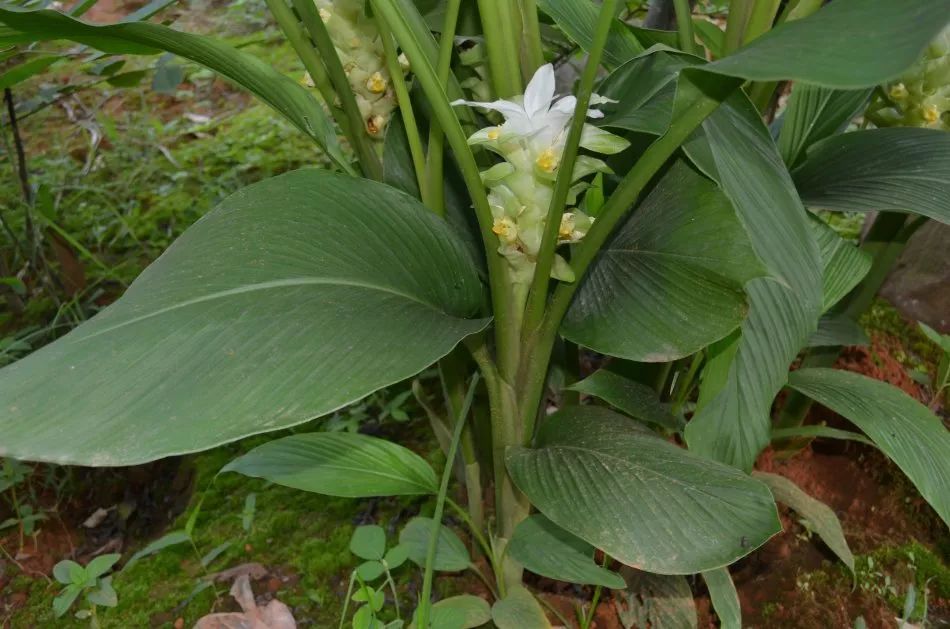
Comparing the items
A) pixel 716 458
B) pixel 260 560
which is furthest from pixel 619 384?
pixel 260 560

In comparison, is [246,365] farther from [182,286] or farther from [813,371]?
[813,371]

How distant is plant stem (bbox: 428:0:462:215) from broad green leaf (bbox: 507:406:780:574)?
0.97 ft

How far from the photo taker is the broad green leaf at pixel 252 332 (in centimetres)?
45

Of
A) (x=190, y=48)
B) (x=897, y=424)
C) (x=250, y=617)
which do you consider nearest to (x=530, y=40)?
(x=190, y=48)

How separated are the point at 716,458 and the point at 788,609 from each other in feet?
1.33

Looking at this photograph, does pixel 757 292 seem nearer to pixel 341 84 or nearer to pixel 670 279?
→ pixel 670 279

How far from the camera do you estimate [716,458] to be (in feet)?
2.30

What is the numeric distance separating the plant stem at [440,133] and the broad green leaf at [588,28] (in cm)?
11

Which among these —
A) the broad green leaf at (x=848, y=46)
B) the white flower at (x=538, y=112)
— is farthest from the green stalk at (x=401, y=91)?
the broad green leaf at (x=848, y=46)

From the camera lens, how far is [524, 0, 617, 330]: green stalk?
52 cm

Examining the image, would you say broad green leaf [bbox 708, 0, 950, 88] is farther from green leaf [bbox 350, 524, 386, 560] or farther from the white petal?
green leaf [bbox 350, 524, 386, 560]

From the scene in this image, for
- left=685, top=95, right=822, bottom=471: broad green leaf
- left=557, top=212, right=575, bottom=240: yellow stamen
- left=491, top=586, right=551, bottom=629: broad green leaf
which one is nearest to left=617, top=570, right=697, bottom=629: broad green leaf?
left=491, top=586, right=551, bottom=629: broad green leaf

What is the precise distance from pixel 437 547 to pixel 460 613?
95 mm

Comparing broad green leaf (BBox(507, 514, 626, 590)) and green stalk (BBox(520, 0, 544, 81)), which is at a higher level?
green stalk (BBox(520, 0, 544, 81))
